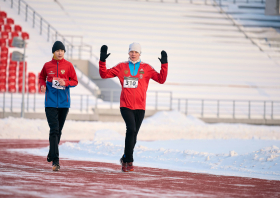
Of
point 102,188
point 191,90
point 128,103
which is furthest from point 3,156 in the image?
point 191,90

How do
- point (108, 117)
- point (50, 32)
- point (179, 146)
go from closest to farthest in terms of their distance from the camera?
point (179, 146) → point (108, 117) → point (50, 32)

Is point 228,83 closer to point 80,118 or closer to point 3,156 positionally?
point 80,118

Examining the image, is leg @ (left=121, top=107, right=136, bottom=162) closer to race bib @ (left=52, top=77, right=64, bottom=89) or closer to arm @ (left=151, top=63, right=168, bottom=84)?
arm @ (left=151, top=63, right=168, bottom=84)

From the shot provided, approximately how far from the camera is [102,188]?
212 inches

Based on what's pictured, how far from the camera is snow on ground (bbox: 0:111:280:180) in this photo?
25.5ft

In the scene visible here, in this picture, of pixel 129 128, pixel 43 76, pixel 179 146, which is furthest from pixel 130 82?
pixel 179 146

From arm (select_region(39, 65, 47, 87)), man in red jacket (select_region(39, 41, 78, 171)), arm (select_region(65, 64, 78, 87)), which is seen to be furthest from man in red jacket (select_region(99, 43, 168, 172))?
Answer: arm (select_region(39, 65, 47, 87))

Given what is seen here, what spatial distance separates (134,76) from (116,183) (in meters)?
1.94

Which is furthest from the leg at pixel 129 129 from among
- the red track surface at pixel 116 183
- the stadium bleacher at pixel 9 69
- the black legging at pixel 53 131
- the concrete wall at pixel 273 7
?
the stadium bleacher at pixel 9 69

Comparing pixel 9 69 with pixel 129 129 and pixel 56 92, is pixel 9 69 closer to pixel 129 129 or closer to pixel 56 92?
pixel 56 92

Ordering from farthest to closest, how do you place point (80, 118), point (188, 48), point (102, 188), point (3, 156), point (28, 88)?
1. point (188, 48)
2. point (28, 88)
3. point (80, 118)
4. point (3, 156)
5. point (102, 188)

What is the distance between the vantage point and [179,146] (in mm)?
11141


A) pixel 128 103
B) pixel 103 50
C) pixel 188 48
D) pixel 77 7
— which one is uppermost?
pixel 77 7

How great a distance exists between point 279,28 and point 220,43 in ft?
15.7
